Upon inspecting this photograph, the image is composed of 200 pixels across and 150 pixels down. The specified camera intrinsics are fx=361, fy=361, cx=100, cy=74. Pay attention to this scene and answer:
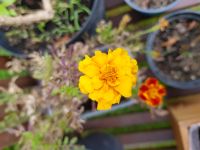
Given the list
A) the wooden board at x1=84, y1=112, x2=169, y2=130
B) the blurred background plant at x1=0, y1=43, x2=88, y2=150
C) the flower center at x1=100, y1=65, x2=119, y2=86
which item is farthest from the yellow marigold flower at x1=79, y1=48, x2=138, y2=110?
the wooden board at x1=84, y1=112, x2=169, y2=130

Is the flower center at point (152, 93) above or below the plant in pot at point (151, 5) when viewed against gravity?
below

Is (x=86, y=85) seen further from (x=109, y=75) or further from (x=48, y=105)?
(x=48, y=105)

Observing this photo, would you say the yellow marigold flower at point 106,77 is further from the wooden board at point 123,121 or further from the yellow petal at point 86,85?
the wooden board at point 123,121

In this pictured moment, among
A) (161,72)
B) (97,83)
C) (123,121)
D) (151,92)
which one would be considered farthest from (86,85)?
(123,121)

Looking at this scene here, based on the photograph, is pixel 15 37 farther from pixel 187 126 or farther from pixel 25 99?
pixel 187 126

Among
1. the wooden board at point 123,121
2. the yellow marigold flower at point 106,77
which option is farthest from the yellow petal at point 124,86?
the wooden board at point 123,121
